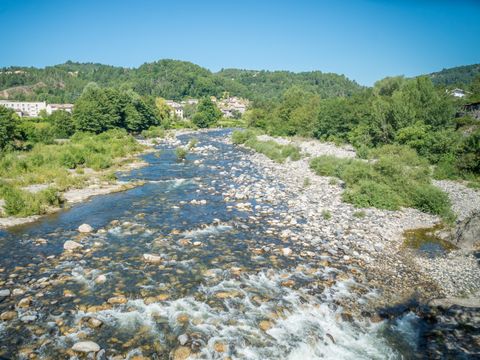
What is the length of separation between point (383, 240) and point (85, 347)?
1290 cm

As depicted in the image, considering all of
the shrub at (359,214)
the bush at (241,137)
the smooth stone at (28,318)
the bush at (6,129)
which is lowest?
the smooth stone at (28,318)

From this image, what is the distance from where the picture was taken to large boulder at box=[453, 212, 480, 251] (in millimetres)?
14898

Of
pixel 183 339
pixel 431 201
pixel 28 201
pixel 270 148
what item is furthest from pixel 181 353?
pixel 270 148

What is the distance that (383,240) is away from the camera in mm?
15586

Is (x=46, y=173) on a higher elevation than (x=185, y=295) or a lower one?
higher

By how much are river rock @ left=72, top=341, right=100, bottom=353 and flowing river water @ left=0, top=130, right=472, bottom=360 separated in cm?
17

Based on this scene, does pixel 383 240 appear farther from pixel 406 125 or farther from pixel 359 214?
pixel 406 125

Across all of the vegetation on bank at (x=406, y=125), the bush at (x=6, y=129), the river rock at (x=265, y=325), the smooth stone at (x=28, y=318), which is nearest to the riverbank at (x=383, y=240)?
the river rock at (x=265, y=325)

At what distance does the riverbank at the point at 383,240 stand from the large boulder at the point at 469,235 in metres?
0.91

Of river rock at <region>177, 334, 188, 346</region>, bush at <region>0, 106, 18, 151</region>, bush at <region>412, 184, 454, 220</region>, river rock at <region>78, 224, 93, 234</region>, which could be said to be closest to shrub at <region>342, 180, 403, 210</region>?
bush at <region>412, 184, 454, 220</region>

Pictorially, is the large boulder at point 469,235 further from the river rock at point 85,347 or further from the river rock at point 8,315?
the river rock at point 8,315

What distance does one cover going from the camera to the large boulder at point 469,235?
1490 centimetres

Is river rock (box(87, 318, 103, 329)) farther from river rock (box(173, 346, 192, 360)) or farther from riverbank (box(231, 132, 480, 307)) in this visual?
riverbank (box(231, 132, 480, 307))

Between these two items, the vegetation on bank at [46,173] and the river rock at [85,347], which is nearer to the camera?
the river rock at [85,347]
